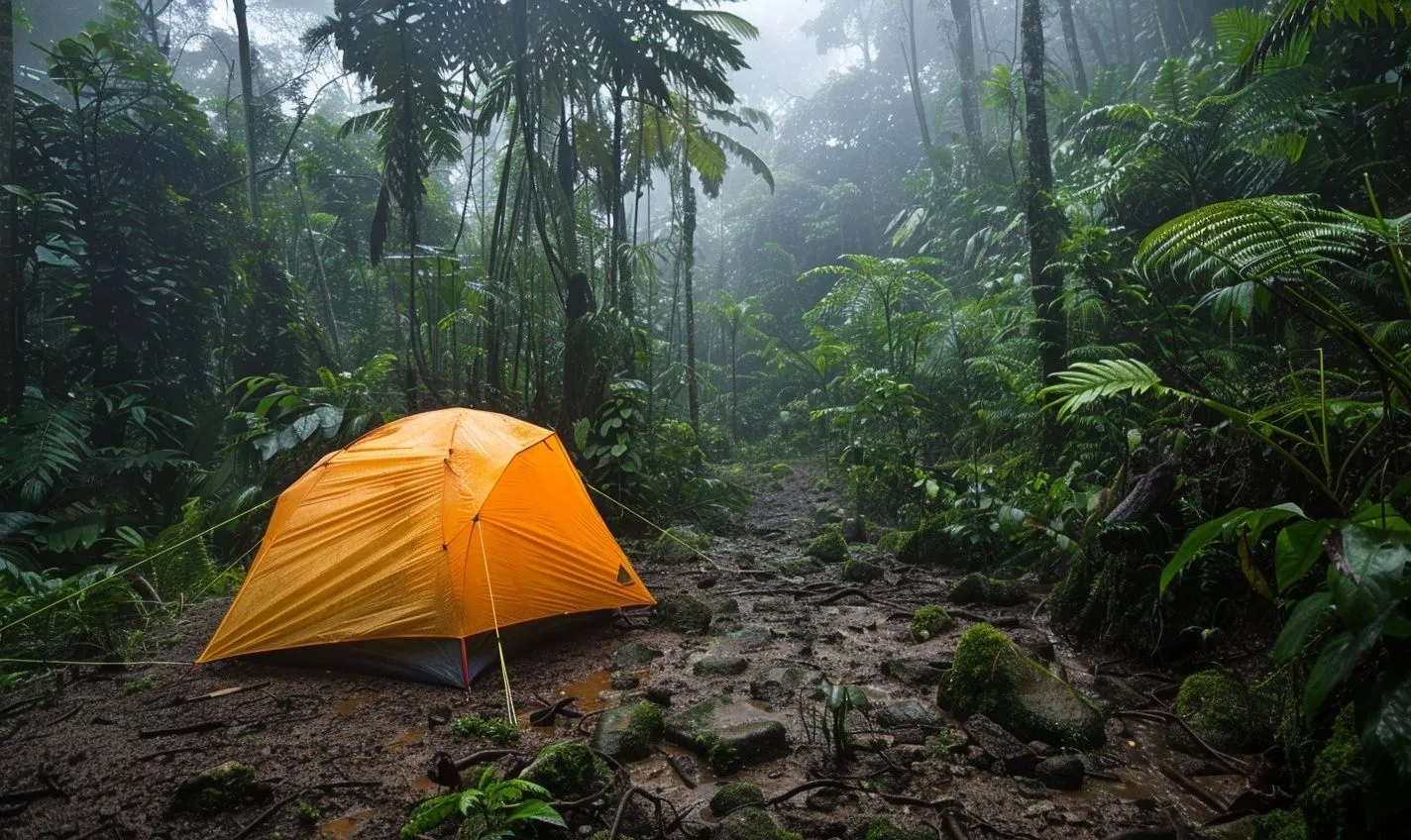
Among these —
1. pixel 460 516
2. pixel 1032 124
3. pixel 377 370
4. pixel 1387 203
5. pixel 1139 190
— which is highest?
pixel 1032 124

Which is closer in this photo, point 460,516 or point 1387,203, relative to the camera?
point 460,516

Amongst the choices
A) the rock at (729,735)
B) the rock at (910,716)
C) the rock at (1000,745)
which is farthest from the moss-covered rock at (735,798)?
the rock at (1000,745)

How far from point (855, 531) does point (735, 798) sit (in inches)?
189

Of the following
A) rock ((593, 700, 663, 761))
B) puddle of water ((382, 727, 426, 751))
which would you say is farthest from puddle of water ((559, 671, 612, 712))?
puddle of water ((382, 727, 426, 751))

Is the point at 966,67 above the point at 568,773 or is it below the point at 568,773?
above

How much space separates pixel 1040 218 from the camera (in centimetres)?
633

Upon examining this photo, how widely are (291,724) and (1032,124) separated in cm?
719

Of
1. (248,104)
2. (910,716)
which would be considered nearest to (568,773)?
(910,716)

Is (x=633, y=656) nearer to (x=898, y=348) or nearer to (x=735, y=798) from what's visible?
(x=735, y=798)

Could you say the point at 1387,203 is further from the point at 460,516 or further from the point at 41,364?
the point at 41,364

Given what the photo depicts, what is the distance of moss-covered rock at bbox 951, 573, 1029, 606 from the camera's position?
4617 mm

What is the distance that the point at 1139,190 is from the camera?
716 cm

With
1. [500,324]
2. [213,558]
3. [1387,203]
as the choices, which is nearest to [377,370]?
[500,324]

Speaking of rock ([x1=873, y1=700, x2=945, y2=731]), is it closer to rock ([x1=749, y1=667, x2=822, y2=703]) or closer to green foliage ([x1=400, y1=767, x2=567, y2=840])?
rock ([x1=749, y1=667, x2=822, y2=703])
